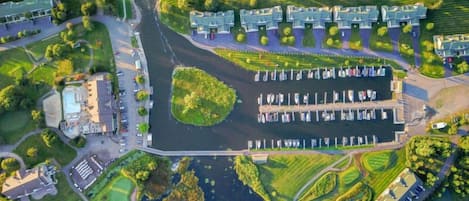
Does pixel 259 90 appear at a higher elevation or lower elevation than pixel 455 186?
higher

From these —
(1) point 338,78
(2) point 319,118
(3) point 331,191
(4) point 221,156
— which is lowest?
(3) point 331,191

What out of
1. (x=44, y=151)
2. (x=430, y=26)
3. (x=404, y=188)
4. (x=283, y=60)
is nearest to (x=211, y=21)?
(x=283, y=60)

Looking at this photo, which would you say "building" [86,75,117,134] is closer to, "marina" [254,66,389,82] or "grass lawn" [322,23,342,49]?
"marina" [254,66,389,82]

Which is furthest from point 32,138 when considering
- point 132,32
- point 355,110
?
point 355,110

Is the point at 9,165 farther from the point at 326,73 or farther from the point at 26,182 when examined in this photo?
the point at 326,73

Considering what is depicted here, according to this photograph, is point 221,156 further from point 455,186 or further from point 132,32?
point 455,186

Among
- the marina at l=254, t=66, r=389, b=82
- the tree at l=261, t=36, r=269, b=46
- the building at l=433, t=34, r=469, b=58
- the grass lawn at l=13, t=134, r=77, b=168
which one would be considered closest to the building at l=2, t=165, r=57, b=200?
the grass lawn at l=13, t=134, r=77, b=168
